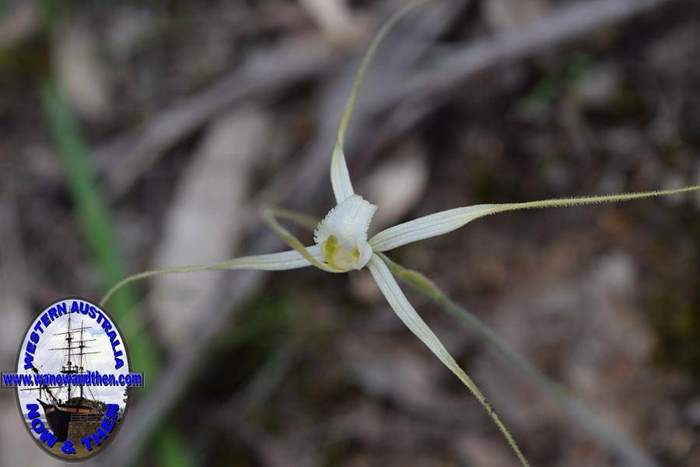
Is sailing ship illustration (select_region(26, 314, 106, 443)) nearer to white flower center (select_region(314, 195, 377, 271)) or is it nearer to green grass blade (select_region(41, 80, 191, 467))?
white flower center (select_region(314, 195, 377, 271))

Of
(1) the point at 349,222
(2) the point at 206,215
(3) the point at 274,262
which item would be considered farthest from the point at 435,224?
(2) the point at 206,215

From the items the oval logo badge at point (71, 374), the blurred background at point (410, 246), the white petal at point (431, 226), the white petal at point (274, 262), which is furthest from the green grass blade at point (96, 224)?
the white petal at point (431, 226)

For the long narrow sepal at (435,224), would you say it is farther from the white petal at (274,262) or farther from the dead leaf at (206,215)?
the dead leaf at (206,215)

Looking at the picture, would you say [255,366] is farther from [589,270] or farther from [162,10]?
[162,10]

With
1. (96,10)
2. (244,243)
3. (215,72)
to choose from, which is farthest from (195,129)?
(96,10)

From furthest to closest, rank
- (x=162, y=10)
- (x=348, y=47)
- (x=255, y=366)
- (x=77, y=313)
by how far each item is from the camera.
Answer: (x=162, y=10) < (x=348, y=47) < (x=255, y=366) < (x=77, y=313)

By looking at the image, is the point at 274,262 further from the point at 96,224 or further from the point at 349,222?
the point at 96,224

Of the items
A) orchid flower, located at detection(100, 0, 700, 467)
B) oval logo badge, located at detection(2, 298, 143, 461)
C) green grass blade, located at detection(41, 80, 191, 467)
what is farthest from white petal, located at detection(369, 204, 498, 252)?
green grass blade, located at detection(41, 80, 191, 467)
